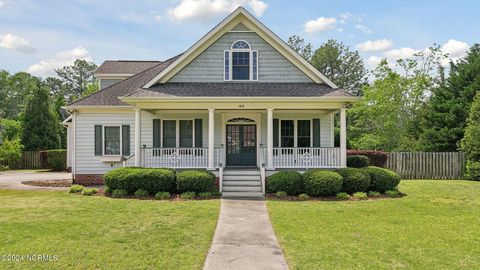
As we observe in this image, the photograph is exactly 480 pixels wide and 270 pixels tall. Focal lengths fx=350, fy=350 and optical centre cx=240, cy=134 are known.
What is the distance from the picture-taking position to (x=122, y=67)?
2358cm

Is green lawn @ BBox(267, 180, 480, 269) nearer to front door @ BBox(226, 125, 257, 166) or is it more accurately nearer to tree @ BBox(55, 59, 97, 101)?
front door @ BBox(226, 125, 257, 166)

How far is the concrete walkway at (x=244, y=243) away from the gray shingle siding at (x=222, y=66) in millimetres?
7586

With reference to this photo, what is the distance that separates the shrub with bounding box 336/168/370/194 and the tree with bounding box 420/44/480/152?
14256 mm

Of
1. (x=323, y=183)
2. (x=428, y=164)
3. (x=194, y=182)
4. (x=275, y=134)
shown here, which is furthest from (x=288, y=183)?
(x=428, y=164)

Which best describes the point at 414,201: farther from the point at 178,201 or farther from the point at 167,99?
the point at 167,99

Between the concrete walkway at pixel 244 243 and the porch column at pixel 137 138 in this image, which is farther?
the porch column at pixel 137 138

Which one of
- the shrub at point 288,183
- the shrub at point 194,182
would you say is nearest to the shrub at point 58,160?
the shrub at point 194,182

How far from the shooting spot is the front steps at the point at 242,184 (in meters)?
13.8

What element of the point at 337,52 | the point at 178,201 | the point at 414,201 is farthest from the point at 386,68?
the point at 178,201

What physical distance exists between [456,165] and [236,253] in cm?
1850

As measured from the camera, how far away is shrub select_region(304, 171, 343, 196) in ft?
42.7

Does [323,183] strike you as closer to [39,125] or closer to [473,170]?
[473,170]

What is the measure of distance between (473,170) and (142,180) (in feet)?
57.8

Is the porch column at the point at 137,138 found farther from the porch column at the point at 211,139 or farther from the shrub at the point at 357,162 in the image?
the shrub at the point at 357,162
